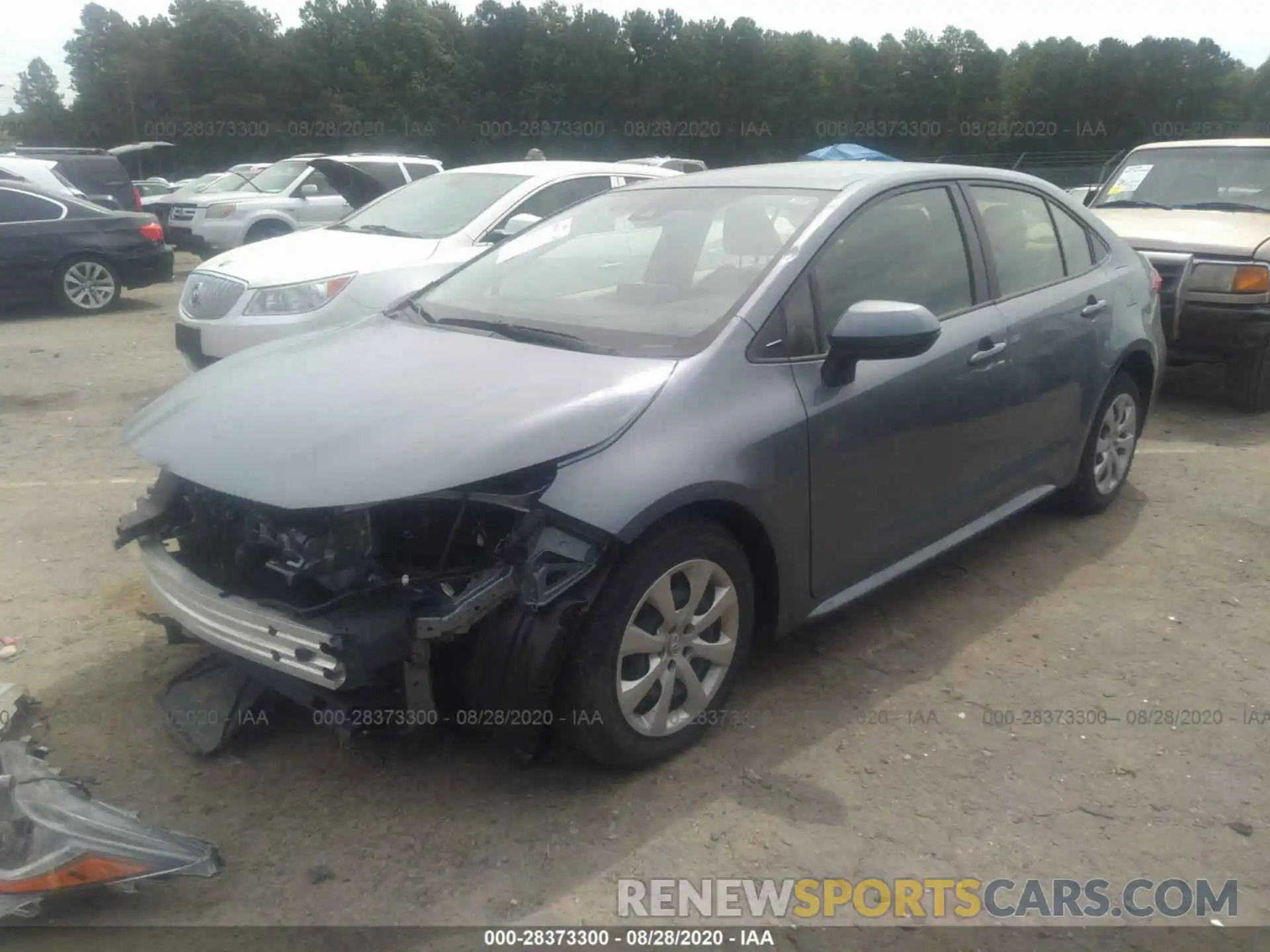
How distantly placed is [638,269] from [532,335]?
53cm

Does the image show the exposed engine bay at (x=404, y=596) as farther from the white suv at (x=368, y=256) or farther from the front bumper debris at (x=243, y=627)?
the white suv at (x=368, y=256)

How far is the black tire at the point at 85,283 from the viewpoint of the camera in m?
11.4

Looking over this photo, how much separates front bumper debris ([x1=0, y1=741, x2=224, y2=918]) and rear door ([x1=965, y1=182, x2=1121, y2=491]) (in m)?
3.13

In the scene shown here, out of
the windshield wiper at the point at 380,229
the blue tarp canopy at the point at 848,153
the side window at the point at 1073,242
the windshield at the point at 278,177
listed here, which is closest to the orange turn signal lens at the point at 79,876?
the side window at the point at 1073,242

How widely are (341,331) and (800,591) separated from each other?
181 centimetres

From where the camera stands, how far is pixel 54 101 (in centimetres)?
5362

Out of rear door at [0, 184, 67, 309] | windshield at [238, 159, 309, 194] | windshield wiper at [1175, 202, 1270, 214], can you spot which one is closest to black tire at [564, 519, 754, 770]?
windshield wiper at [1175, 202, 1270, 214]

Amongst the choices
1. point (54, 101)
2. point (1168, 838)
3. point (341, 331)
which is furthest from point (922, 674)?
point (54, 101)

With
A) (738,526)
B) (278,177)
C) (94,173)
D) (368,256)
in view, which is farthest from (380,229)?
(278,177)

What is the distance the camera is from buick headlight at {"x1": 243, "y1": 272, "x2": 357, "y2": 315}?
256 inches

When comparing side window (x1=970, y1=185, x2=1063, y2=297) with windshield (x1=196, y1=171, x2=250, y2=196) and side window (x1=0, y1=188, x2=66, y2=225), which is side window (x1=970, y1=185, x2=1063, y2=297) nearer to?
side window (x1=0, y1=188, x2=66, y2=225)

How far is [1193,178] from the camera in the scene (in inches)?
323

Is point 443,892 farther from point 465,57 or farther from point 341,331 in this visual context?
point 465,57

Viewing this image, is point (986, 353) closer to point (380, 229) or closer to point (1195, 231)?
point (1195, 231)
